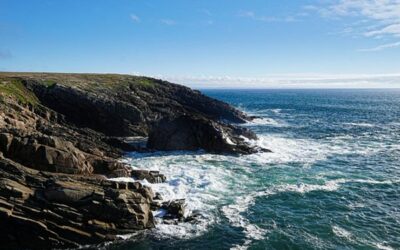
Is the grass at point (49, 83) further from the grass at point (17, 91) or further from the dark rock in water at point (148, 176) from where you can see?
the dark rock in water at point (148, 176)

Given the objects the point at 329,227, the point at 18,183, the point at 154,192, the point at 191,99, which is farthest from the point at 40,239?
the point at 191,99

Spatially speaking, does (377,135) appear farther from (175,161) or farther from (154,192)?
(154,192)

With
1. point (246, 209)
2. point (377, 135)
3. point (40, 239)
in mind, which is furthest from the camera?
point (377, 135)

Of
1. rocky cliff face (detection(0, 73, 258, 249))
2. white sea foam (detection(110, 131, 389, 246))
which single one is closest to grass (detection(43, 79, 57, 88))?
rocky cliff face (detection(0, 73, 258, 249))

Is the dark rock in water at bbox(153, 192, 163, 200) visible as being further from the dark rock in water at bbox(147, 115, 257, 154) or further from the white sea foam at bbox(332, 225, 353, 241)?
the dark rock in water at bbox(147, 115, 257, 154)

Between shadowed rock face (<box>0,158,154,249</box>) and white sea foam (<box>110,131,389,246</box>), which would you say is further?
white sea foam (<box>110,131,389,246</box>)

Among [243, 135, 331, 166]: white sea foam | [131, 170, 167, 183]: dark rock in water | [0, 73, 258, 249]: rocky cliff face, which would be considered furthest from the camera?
[243, 135, 331, 166]: white sea foam
